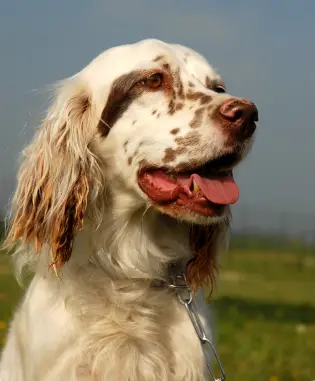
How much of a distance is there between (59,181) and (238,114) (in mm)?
1132

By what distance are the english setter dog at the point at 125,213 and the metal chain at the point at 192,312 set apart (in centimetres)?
5

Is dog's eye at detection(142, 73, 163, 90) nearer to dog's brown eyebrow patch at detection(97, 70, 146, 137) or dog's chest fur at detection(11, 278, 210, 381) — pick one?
dog's brown eyebrow patch at detection(97, 70, 146, 137)

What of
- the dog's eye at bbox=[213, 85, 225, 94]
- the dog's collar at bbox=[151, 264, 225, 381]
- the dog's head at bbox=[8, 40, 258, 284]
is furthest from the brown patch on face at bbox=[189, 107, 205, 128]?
the dog's collar at bbox=[151, 264, 225, 381]

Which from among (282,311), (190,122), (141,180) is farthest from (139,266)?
(282,311)

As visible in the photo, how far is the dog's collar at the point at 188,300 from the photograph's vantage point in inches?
180

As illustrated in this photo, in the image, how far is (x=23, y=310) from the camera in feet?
15.5

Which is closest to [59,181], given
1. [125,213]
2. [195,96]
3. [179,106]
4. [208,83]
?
[125,213]

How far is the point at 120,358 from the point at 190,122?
136 cm

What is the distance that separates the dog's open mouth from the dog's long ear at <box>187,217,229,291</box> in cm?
44

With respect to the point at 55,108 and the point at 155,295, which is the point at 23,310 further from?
the point at 55,108

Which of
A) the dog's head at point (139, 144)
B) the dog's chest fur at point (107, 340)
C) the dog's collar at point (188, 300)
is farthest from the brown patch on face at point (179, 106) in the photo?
the dog's chest fur at point (107, 340)

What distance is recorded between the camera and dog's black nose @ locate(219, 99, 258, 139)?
4.22 meters

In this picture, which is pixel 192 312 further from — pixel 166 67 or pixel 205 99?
pixel 166 67

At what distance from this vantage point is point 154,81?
456 cm
